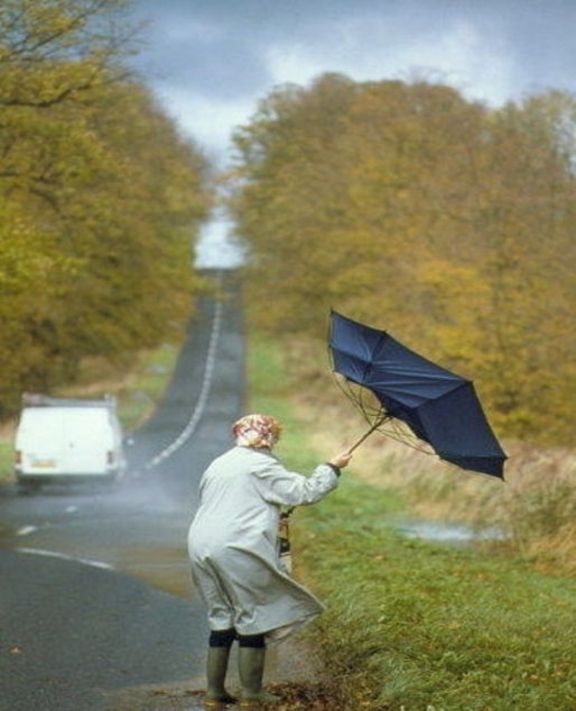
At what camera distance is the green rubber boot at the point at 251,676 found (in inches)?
380

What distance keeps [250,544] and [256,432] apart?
0.71m

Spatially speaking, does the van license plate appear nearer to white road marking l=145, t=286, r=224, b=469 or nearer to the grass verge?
white road marking l=145, t=286, r=224, b=469

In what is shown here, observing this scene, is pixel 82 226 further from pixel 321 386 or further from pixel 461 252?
pixel 321 386

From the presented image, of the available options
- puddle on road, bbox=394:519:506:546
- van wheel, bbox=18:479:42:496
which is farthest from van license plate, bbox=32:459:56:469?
puddle on road, bbox=394:519:506:546

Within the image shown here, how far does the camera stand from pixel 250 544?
9.54m

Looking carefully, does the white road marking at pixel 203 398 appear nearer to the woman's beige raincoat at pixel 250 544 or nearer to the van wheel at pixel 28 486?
the van wheel at pixel 28 486

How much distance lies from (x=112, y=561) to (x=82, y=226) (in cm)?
1578

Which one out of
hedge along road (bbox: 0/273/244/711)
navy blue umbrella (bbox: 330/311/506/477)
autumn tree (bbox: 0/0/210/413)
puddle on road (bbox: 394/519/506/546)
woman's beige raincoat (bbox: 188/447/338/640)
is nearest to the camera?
woman's beige raincoat (bbox: 188/447/338/640)

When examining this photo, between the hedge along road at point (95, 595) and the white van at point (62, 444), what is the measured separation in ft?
1.55

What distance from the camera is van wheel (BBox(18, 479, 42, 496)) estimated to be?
A: 34.1 m

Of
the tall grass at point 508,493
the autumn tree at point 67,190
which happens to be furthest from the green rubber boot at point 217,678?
the autumn tree at point 67,190

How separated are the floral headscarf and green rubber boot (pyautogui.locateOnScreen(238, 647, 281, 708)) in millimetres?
1253

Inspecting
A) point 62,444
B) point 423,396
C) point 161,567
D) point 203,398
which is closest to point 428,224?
point 62,444

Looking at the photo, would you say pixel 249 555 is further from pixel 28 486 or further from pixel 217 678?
pixel 28 486
